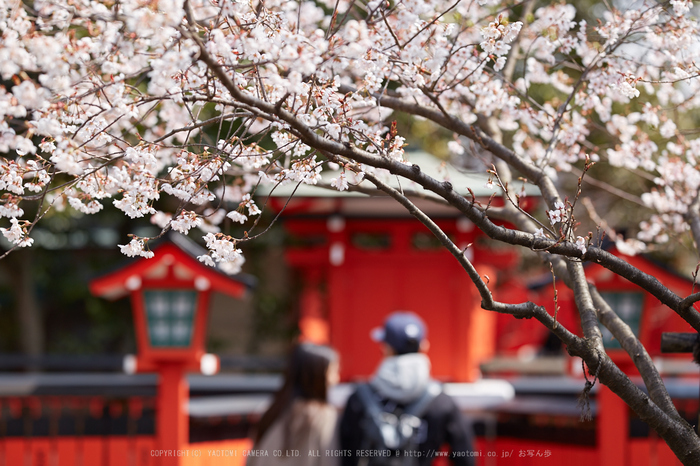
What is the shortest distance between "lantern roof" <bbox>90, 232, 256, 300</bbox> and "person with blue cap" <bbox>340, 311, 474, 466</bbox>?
1344 mm

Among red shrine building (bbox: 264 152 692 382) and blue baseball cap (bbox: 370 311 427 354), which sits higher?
red shrine building (bbox: 264 152 692 382)

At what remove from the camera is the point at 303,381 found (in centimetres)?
356

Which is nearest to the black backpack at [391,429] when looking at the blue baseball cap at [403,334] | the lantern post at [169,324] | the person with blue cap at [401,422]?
the person with blue cap at [401,422]

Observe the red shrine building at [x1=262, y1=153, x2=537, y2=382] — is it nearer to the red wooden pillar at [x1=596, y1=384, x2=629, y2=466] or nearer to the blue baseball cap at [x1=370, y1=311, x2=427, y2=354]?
the red wooden pillar at [x1=596, y1=384, x2=629, y2=466]

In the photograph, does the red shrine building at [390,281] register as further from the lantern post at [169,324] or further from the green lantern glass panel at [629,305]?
the lantern post at [169,324]

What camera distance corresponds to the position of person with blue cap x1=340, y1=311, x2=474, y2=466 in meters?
3.48

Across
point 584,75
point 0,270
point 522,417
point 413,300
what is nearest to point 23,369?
point 0,270

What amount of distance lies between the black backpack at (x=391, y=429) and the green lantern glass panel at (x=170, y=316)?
1398mm

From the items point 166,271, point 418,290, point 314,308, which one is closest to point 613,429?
point 418,290

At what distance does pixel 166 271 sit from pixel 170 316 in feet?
1.02

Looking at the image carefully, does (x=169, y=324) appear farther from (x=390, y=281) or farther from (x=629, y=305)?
(x=629, y=305)

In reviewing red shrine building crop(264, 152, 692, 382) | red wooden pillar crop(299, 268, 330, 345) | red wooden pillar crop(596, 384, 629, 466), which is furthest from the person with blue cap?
red wooden pillar crop(299, 268, 330, 345)

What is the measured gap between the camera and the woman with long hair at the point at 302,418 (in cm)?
342

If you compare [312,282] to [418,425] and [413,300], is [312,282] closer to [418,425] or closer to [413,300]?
[413,300]
